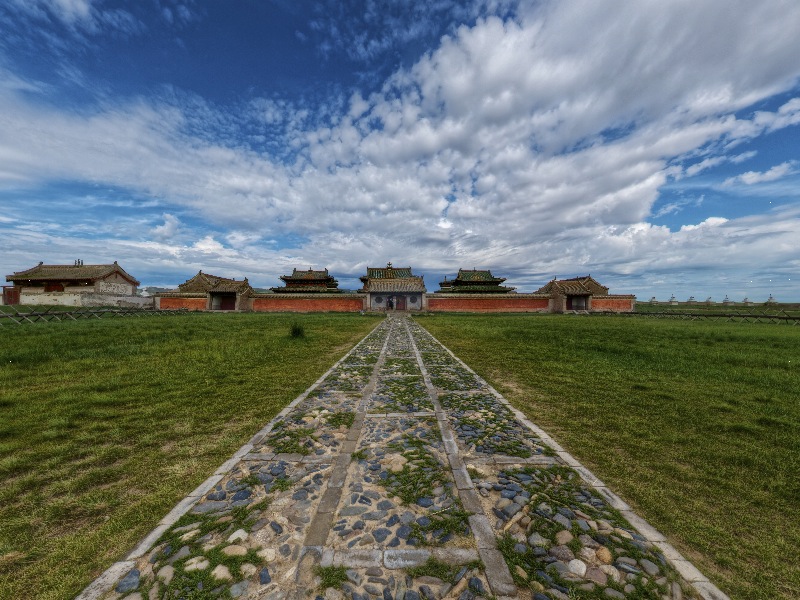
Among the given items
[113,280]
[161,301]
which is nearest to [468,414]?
[161,301]

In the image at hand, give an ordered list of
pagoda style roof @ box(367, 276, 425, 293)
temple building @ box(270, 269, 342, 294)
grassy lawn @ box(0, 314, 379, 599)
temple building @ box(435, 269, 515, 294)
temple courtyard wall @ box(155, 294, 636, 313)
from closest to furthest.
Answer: grassy lawn @ box(0, 314, 379, 599) → temple courtyard wall @ box(155, 294, 636, 313) → pagoda style roof @ box(367, 276, 425, 293) → temple building @ box(435, 269, 515, 294) → temple building @ box(270, 269, 342, 294)

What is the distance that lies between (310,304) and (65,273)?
113 feet

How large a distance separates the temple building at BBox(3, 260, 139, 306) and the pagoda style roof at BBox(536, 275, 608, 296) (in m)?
63.5

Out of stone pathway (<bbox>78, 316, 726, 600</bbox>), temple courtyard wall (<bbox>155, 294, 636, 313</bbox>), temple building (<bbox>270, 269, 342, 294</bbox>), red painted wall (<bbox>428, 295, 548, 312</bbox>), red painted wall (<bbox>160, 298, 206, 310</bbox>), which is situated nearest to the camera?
stone pathway (<bbox>78, 316, 726, 600</bbox>)

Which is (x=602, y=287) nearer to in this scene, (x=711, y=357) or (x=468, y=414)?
(x=711, y=357)

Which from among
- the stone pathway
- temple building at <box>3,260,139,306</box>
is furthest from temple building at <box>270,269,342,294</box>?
the stone pathway

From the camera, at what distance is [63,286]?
43531mm

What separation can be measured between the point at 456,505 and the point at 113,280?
6185 cm

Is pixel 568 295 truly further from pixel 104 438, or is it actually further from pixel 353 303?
pixel 104 438

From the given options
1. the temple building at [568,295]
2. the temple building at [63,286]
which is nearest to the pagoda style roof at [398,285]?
the temple building at [568,295]

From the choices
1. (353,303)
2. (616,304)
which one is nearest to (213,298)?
(353,303)

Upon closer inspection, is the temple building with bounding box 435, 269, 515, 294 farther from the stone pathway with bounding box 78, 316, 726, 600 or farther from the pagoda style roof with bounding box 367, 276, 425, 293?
the stone pathway with bounding box 78, 316, 726, 600

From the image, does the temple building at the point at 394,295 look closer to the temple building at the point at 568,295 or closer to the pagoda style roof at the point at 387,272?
the pagoda style roof at the point at 387,272

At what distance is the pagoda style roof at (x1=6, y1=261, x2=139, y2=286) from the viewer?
1692 inches
